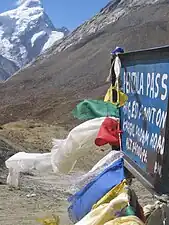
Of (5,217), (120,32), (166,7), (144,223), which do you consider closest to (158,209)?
(144,223)

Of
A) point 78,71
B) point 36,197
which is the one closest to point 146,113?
point 36,197

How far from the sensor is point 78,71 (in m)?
53.4

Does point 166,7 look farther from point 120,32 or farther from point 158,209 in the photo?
point 158,209

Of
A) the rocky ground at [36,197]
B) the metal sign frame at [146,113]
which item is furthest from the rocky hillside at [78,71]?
the metal sign frame at [146,113]

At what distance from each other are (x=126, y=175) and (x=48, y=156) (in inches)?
65.1

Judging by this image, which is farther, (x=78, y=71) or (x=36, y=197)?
(x=78, y=71)

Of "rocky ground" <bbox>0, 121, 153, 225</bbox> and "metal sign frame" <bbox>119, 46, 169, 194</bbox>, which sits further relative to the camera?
"rocky ground" <bbox>0, 121, 153, 225</bbox>

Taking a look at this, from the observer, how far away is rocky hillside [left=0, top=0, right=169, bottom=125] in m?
40.0

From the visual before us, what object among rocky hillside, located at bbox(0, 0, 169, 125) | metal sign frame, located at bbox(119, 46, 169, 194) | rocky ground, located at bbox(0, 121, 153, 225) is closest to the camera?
metal sign frame, located at bbox(119, 46, 169, 194)

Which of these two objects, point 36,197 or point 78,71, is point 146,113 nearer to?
point 36,197

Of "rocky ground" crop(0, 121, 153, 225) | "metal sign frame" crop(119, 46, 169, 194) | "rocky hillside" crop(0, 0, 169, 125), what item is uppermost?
"metal sign frame" crop(119, 46, 169, 194)

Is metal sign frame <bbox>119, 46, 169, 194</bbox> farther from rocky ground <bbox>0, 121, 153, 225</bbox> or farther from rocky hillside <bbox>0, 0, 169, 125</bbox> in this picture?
rocky hillside <bbox>0, 0, 169, 125</bbox>

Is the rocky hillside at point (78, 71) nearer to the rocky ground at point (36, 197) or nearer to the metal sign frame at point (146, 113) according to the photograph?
the rocky ground at point (36, 197)

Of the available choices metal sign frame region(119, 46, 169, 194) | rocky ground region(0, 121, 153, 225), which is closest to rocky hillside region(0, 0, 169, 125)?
rocky ground region(0, 121, 153, 225)
